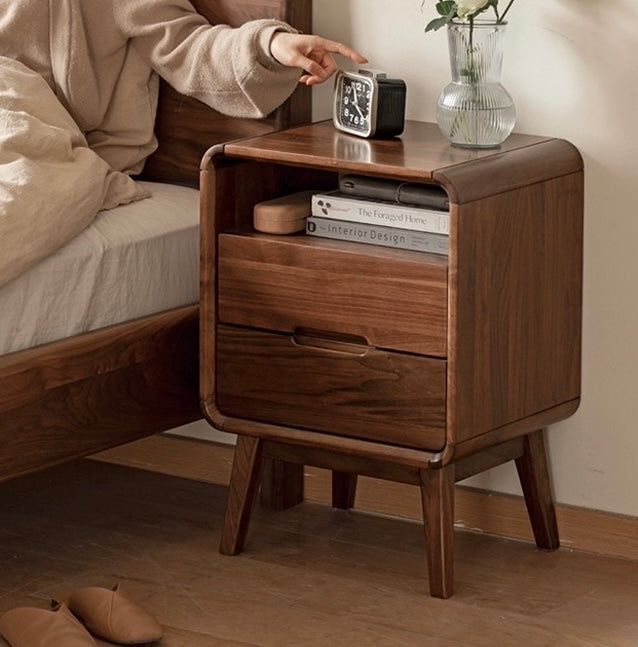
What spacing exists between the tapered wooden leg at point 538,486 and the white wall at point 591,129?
0.06 m

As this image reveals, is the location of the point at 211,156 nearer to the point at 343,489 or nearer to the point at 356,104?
the point at 356,104

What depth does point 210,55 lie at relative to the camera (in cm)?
226

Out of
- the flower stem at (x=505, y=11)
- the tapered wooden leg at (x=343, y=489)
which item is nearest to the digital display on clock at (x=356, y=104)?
the flower stem at (x=505, y=11)

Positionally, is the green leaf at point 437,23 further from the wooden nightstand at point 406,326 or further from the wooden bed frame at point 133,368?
the wooden bed frame at point 133,368

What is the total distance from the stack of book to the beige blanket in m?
0.33

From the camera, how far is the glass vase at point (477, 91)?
2035 millimetres

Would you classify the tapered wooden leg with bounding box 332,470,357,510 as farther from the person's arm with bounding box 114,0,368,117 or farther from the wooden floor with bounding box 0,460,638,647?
the person's arm with bounding box 114,0,368,117

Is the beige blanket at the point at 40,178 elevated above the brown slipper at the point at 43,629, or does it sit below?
above

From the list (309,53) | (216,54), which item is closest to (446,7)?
(309,53)

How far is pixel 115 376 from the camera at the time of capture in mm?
2129

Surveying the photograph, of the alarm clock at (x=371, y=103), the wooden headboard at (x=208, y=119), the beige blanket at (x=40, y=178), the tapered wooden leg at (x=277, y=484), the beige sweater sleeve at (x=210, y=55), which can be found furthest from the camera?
the tapered wooden leg at (x=277, y=484)

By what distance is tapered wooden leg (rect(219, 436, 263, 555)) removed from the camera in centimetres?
219

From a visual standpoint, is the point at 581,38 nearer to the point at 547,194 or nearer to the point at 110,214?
the point at 547,194

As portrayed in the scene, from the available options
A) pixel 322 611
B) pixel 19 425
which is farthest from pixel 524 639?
pixel 19 425
